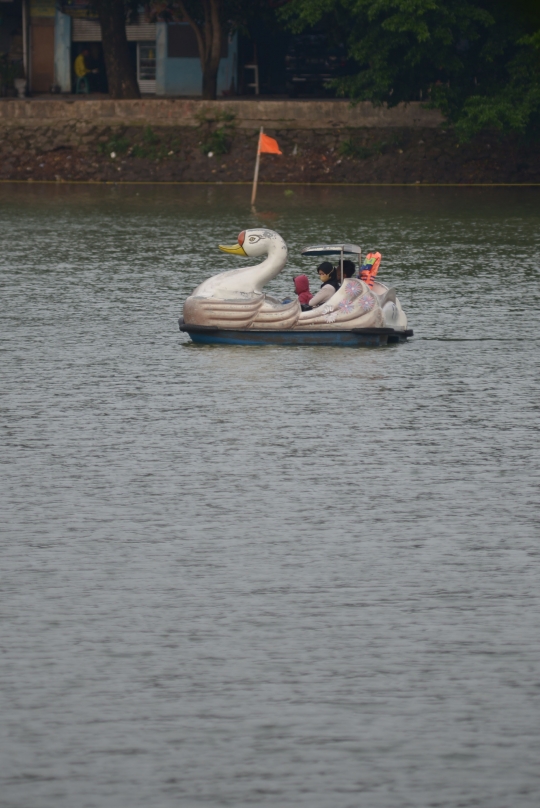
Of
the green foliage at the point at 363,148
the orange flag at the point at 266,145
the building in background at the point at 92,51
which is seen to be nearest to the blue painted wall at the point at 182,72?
the building in background at the point at 92,51

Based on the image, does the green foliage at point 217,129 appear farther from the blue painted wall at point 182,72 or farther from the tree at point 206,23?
the blue painted wall at point 182,72

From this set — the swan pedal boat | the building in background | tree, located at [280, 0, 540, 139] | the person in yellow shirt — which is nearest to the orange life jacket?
the swan pedal boat

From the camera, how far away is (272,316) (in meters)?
18.8

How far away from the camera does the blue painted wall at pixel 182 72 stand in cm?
→ 5394

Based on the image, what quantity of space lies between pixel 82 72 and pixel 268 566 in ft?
152

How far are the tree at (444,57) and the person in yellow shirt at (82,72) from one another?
1238 cm

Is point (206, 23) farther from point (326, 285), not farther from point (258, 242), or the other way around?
point (326, 285)

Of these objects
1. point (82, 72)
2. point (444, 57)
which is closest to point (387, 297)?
point (444, 57)

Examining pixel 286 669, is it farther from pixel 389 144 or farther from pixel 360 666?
pixel 389 144

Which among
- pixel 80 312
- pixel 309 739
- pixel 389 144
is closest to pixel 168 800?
pixel 309 739

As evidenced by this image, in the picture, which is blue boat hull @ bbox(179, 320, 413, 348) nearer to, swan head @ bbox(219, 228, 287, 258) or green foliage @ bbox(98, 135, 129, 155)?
swan head @ bbox(219, 228, 287, 258)

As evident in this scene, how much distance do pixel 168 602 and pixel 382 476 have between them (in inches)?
144

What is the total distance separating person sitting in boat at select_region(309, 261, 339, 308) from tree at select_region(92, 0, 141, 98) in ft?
98.3

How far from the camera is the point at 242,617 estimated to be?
9.70 m
